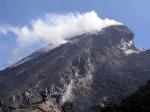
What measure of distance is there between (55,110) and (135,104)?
27873mm

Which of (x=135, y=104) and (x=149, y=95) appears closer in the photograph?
(x=135, y=104)

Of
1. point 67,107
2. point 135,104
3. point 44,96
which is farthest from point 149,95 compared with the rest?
point 44,96

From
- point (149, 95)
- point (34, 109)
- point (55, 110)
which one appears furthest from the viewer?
point (149, 95)

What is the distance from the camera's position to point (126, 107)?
15038cm

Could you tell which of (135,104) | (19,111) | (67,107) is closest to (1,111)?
(19,111)

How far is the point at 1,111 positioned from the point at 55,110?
18298mm

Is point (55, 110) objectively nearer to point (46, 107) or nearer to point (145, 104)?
point (46, 107)

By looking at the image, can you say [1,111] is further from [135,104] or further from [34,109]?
[135,104]

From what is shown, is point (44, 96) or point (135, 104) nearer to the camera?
point (44, 96)

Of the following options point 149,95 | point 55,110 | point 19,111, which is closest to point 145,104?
point 149,95

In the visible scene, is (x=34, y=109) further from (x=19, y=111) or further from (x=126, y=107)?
(x=126, y=107)

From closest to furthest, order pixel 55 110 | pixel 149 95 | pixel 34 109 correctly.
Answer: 1. pixel 34 109
2. pixel 55 110
3. pixel 149 95

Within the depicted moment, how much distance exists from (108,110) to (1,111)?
135ft

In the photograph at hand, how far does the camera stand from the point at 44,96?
13838 cm
